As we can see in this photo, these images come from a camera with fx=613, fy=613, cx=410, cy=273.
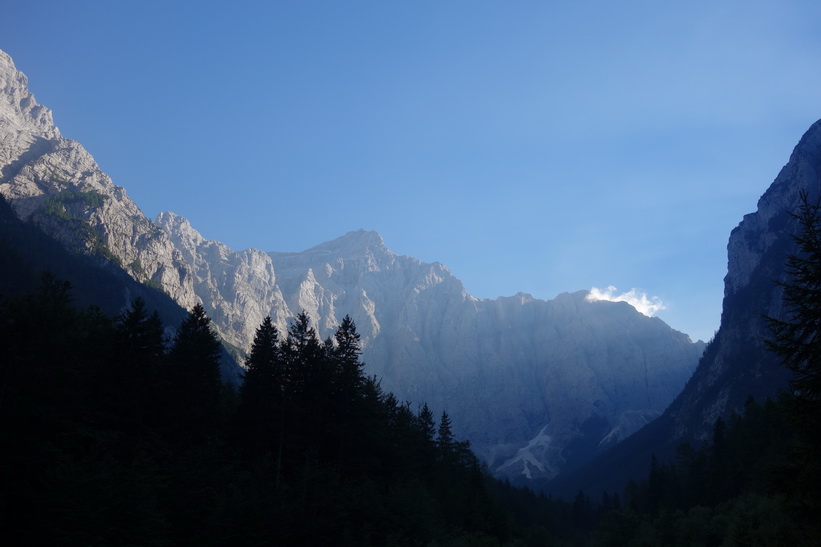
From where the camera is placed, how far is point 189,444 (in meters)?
43.6

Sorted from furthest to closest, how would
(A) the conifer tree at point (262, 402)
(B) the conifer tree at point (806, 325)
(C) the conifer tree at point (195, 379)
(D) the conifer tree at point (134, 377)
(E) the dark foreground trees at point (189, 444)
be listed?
(A) the conifer tree at point (262, 402), (C) the conifer tree at point (195, 379), (D) the conifer tree at point (134, 377), (E) the dark foreground trees at point (189, 444), (B) the conifer tree at point (806, 325)

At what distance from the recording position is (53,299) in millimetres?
37062

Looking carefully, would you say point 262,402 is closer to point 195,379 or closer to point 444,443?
point 195,379

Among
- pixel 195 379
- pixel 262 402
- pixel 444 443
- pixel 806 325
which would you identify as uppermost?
pixel 444 443

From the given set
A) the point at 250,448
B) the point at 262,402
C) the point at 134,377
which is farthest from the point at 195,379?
the point at 250,448

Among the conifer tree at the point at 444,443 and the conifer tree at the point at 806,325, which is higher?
the conifer tree at the point at 444,443

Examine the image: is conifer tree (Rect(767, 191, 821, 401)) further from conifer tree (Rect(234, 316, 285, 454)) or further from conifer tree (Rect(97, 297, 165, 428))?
conifer tree (Rect(234, 316, 285, 454))

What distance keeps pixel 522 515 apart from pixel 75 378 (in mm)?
103781

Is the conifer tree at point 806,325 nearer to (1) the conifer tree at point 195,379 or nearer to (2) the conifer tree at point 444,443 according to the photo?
(1) the conifer tree at point 195,379

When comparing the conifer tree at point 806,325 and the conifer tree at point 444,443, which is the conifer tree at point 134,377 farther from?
the conifer tree at point 444,443

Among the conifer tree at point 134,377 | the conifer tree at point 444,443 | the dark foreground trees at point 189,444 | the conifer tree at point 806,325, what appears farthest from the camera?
the conifer tree at point 444,443

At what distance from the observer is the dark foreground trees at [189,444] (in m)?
27.5

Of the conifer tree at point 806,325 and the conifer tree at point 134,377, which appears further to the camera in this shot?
the conifer tree at point 134,377

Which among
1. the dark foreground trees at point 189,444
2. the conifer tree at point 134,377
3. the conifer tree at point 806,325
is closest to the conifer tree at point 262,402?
the dark foreground trees at point 189,444
